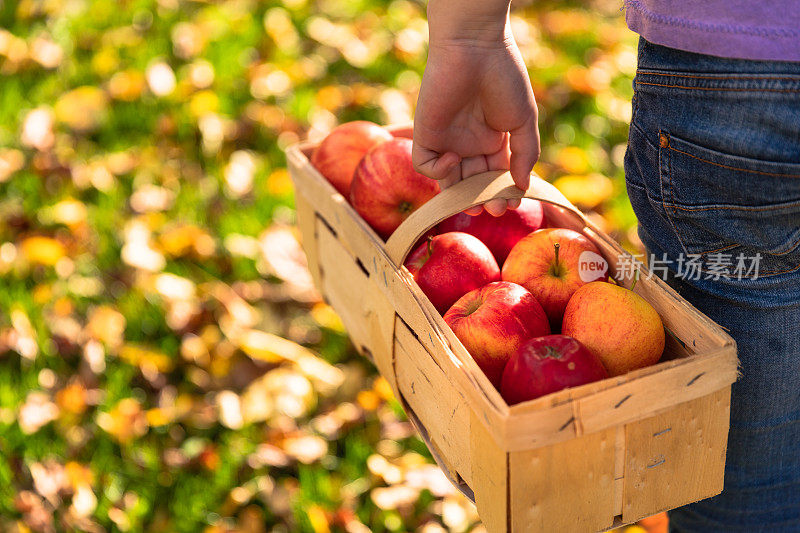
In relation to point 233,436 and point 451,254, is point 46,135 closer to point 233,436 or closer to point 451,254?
point 233,436

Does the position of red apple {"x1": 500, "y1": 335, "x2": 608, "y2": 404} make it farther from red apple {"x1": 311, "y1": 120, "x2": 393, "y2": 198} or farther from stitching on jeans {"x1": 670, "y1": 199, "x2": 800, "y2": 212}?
red apple {"x1": 311, "y1": 120, "x2": 393, "y2": 198}

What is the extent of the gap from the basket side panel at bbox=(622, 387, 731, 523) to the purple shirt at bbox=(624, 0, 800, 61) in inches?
18.4

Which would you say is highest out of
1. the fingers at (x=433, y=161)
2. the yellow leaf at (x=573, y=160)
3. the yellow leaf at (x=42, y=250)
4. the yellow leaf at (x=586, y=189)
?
the fingers at (x=433, y=161)

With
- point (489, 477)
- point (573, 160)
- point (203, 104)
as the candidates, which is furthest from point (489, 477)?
point (203, 104)

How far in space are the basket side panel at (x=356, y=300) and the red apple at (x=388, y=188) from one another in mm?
99

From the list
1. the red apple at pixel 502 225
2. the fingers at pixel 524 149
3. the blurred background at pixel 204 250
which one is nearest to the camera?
the fingers at pixel 524 149

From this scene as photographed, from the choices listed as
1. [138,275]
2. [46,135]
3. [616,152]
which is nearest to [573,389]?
[138,275]

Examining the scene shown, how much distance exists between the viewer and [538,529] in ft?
3.53

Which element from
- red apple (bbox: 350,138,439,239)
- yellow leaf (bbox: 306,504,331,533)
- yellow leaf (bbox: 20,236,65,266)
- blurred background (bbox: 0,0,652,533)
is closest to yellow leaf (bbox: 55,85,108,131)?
blurred background (bbox: 0,0,652,533)

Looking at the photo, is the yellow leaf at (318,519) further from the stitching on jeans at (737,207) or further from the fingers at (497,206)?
the stitching on jeans at (737,207)

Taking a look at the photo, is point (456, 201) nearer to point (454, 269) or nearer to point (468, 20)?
point (454, 269)

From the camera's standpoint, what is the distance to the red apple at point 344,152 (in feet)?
5.81

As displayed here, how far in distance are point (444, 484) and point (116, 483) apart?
78 cm

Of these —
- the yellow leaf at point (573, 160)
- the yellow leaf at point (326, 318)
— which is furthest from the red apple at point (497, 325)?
the yellow leaf at point (573, 160)
